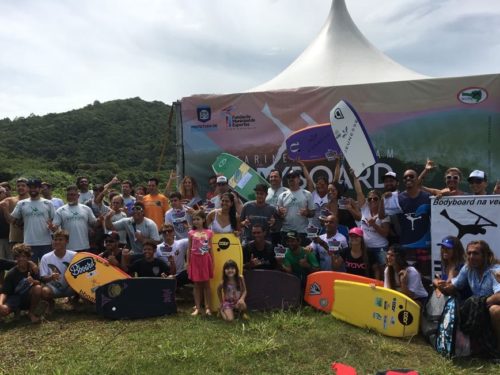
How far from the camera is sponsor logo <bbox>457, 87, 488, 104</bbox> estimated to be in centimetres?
593

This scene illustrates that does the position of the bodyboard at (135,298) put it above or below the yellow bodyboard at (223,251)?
below

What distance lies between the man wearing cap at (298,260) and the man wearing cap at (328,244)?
111 millimetres

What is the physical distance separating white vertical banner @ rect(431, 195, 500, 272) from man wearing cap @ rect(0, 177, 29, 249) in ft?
17.7

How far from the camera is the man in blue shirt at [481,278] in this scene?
3.69 meters

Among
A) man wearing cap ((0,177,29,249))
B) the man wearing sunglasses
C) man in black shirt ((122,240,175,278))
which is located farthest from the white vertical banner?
man wearing cap ((0,177,29,249))

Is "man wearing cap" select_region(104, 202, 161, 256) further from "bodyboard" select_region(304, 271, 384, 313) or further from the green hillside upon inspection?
the green hillside

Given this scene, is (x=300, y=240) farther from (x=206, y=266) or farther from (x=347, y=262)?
(x=206, y=266)

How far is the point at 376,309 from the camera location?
4352 mm

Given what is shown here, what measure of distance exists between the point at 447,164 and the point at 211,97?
12.6 feet

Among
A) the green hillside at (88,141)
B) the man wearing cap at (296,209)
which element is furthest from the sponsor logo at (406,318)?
the green hillside at (88,141)

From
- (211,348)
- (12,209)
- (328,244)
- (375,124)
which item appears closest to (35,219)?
(12,209)

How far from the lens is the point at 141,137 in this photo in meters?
47.1

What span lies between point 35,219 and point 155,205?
1.62 meters

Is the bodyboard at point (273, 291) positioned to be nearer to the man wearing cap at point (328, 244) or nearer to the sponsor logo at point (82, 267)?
the man wearing cap at point (328, 244)
